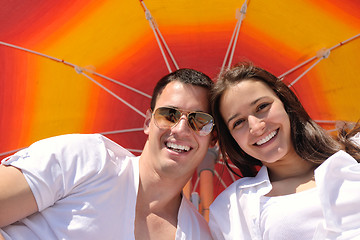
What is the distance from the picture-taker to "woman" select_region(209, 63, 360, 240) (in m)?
2.01

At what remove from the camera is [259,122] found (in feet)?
7.69

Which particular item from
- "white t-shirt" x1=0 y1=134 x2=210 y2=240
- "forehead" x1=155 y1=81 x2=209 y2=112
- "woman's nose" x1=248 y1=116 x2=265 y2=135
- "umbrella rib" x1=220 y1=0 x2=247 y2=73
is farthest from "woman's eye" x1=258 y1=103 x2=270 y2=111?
"white t-shirt" x1=0 y1=134 x2=210 y2=240

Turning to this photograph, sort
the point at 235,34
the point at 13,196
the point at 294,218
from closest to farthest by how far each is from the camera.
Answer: the point at 13,196 < the point at 294,218 < the point at 235,34

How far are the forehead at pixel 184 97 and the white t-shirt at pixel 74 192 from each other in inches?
27.0

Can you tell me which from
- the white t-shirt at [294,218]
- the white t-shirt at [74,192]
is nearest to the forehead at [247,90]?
the white t-shirt at [294,218]

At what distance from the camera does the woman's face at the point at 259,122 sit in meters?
2.37

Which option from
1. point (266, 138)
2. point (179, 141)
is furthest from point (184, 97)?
point (266, 138)

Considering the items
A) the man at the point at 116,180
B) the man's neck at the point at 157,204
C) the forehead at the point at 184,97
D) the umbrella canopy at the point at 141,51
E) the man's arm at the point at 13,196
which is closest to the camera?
the man's arm at the point at 13,196

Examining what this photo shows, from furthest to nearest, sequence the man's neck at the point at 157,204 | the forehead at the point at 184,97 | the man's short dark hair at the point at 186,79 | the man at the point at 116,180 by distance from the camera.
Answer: the man's short dark hair at the point at 186,79, the forehead at the point at 184,97, the man's neck at the point at 157,204, the man at the point at 116,180

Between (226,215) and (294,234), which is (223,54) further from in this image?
(294,234)

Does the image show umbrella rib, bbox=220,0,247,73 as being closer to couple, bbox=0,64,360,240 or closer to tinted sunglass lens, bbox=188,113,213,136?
couple, bbox=0,64,360,240

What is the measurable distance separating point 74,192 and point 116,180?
0.32 m

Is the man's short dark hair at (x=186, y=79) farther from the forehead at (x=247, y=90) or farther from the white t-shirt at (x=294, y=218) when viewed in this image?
the white t-shirt at (x=294, y=218)

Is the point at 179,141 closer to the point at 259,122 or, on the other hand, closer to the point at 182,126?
the point at 182,126
